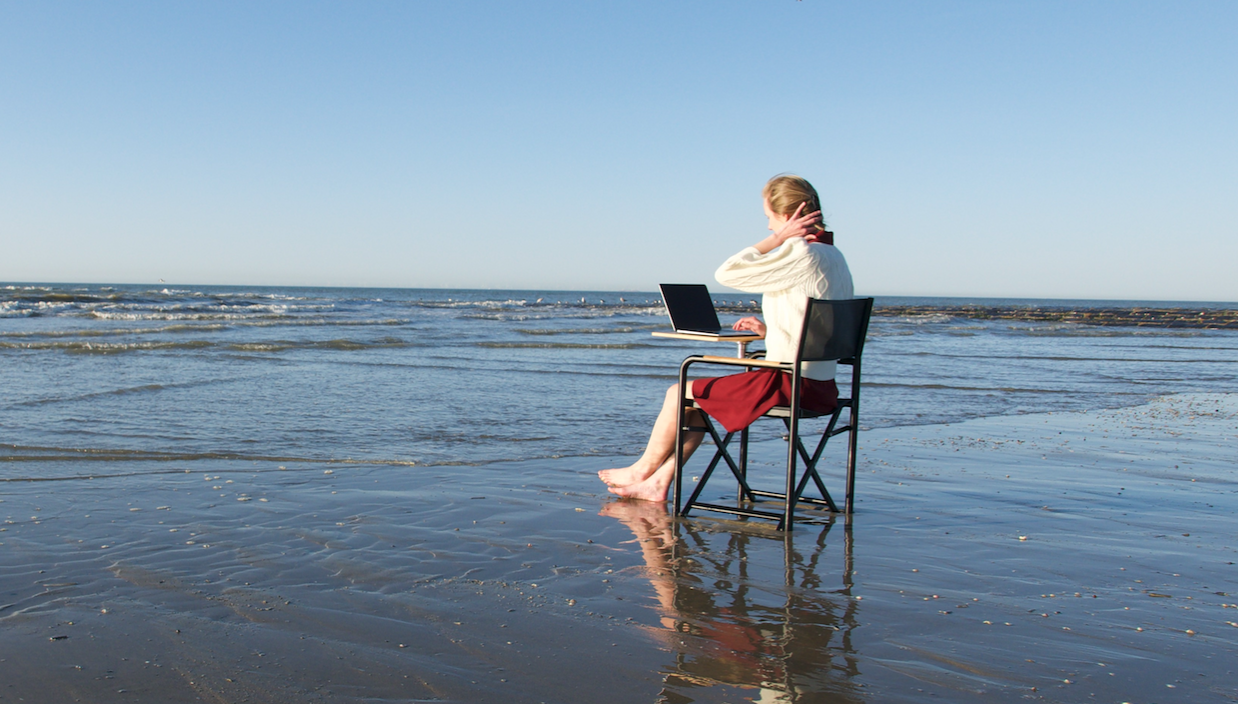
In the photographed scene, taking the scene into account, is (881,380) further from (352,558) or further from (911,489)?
(352,558)

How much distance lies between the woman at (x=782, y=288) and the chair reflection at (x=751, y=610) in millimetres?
571

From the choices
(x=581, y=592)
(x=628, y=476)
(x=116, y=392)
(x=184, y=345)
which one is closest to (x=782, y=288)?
(x=628, y=476)

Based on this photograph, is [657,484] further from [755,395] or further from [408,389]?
[408,389]

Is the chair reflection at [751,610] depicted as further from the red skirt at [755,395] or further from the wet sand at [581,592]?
the red skirt at [755,395]

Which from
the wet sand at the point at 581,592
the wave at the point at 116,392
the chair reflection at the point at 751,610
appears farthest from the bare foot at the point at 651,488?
the wave at the point at 116,392

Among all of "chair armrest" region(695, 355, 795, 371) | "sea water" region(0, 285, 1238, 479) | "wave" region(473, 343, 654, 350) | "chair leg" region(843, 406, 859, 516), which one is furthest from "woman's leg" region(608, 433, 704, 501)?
"wave" region(473, 343, 654, 350)

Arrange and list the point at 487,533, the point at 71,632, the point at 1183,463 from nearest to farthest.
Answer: the point at 71,632 → the point at 487,533 → the point at 1183,463

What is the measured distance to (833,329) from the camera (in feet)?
12.5

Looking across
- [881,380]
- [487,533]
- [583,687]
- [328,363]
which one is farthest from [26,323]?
[583,687]

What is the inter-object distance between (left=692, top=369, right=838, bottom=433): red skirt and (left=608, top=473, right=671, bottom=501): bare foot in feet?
2.07

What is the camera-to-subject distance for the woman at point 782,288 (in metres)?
3.74

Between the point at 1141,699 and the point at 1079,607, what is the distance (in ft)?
2.56

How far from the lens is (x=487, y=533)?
151 inches

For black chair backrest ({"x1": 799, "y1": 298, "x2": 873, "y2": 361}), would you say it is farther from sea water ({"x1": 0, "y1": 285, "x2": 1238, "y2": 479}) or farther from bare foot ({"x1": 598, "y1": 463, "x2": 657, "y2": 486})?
sea water ({"x1": 0, "y1": 285, "x2": 1238, "y2": 479})
